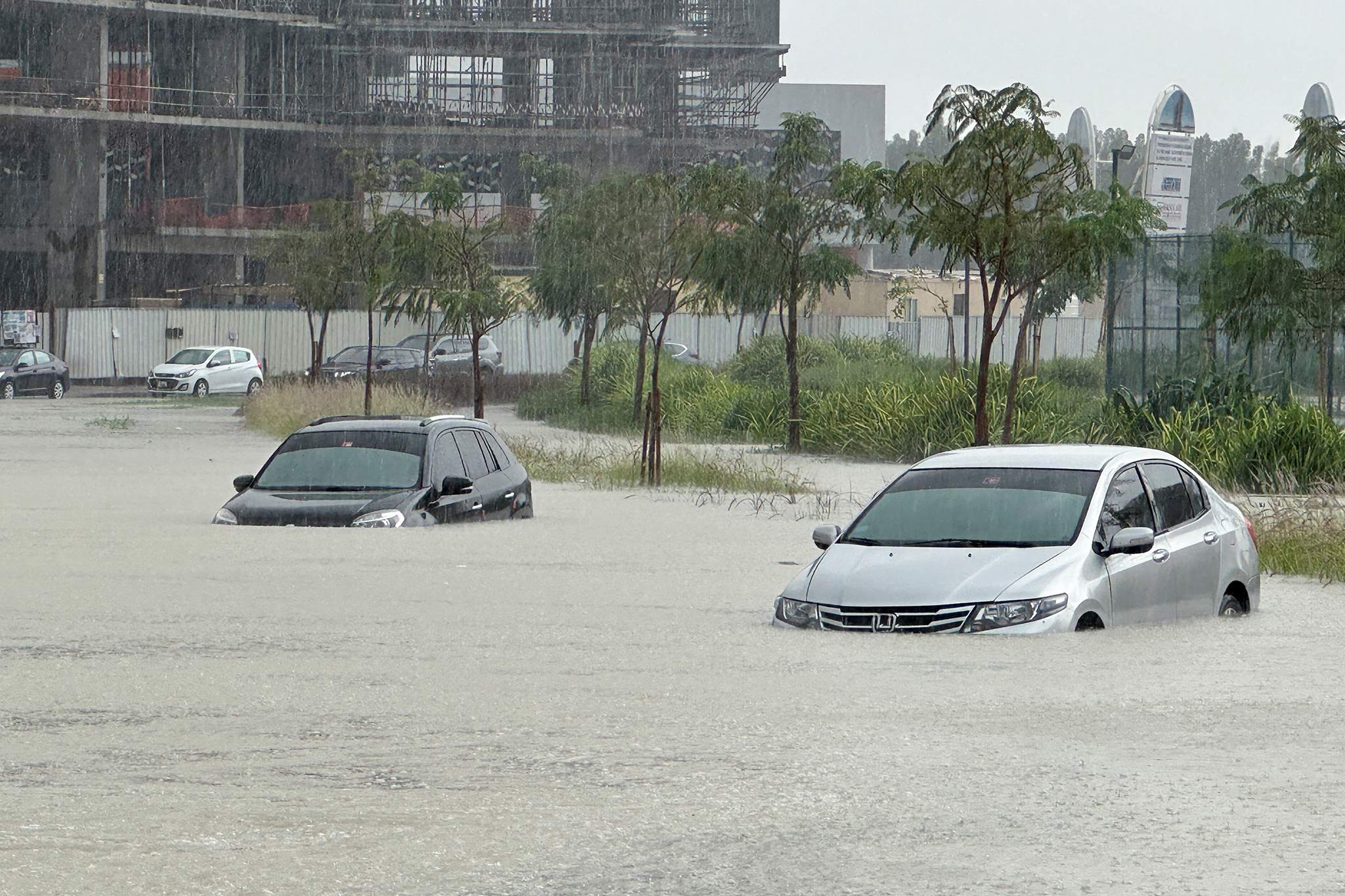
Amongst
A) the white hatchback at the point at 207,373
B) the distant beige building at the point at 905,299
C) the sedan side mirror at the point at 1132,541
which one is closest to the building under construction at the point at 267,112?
the distant beige building at the point at 905,299

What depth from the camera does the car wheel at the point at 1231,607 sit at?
1178 cm

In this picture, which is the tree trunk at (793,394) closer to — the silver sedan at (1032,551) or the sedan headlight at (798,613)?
the silver sedan at (1032,551)

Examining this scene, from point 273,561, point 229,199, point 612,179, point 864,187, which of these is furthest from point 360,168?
point 273,561

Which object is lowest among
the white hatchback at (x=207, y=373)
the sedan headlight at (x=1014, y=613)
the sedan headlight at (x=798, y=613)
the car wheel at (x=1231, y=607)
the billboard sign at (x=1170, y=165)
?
the white hatchback at (x=207, y=373)

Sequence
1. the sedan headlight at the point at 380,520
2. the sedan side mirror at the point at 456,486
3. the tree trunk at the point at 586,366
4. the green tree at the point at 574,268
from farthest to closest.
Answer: the tree trunk at the point at 586,366
the green tree at the point at 574,268
the sedan side mirror at the point at 456,486
the sedan headlight at the point at 380,520

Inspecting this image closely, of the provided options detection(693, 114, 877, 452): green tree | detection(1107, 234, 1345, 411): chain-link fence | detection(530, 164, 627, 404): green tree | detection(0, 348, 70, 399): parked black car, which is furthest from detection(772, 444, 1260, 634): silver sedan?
detection(0, 348, 70, 399): parked black car

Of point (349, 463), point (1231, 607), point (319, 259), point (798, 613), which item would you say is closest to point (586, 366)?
point (319, 259)

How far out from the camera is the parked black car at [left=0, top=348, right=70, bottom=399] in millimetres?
51406

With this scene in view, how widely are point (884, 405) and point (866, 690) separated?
20984 mm

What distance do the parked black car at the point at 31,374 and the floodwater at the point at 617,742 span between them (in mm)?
39091

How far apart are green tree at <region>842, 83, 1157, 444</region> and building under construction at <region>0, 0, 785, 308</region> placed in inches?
1935

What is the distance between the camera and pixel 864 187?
76.0 ft

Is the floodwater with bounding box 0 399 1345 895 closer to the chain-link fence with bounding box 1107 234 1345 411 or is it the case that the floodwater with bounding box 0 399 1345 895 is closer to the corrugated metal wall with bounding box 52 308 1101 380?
the chain-link fence with bounding box 1107 234 1345 411

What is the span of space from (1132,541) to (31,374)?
46.1 metres
